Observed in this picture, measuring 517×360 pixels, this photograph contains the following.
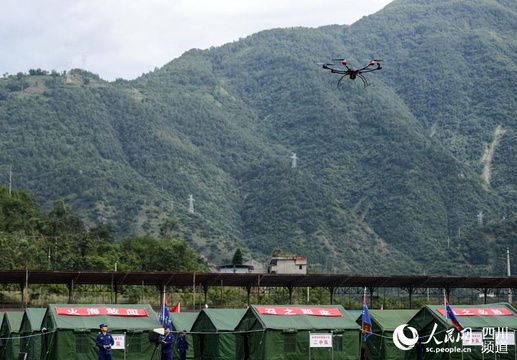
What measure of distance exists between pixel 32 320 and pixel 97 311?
10.5 feet

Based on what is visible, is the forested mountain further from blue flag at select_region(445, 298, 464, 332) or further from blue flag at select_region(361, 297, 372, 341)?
blue flag at select_region(361, 297, 372, 341)

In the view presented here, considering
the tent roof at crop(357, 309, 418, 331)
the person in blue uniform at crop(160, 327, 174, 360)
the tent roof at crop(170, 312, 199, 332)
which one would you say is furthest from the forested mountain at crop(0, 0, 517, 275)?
the person in blue uniform at crop(160, 327, 174, 360)

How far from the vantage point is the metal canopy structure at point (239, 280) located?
56.9 meters

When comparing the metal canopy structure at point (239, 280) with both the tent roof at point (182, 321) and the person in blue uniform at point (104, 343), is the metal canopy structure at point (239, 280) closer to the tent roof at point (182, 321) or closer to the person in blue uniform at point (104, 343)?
the tent roof at point (182, 321)

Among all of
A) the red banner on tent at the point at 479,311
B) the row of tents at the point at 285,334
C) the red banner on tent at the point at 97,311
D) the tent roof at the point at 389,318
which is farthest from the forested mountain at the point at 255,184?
the red banner on tent at the point at 97,311

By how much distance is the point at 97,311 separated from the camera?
3444 cm

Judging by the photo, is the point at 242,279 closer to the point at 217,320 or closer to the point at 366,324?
the point at 217,320

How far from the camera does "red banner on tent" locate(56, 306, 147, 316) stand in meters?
34.2

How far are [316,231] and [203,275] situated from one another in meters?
92.4

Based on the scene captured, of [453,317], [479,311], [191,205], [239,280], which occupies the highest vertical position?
[191,205]

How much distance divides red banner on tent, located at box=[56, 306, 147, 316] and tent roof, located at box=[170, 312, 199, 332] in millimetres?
3297

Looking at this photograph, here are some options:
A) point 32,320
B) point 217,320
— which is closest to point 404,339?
point 217,320

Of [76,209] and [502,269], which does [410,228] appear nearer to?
[502,269]

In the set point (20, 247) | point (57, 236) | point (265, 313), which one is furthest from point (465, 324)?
point (57, 236)
